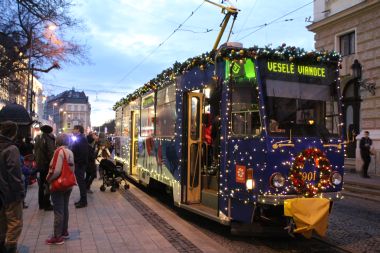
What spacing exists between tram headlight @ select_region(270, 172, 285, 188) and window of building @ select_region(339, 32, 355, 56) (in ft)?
52.9

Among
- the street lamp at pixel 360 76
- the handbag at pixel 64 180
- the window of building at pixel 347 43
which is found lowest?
the handbag at pixel 64 180

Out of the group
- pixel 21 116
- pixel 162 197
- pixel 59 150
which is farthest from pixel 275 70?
pixel 21 116

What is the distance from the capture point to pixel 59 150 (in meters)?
6.88

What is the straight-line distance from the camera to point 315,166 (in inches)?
279

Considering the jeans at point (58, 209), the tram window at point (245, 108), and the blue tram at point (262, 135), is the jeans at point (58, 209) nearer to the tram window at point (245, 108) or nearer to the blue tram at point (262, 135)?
the blue tram at point (262, 135)

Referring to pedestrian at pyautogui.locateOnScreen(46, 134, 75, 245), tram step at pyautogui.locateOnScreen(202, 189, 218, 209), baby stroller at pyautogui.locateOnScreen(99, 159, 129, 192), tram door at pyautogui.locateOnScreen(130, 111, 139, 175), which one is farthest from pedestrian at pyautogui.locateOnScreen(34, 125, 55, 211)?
tram door at pyautogui.locateOnScreen(130, 111, 139, 175)

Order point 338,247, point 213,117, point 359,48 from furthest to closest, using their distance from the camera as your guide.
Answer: point 359,48
point 213,117
point 338,247

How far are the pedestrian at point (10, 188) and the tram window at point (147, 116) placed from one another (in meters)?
6.54

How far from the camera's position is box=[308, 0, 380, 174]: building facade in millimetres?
19094

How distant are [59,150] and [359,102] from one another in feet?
54.8

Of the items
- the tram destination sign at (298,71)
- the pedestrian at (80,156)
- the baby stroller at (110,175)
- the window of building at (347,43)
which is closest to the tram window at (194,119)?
the tram destination sign at (298,71)

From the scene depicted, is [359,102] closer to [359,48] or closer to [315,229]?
[359,48]

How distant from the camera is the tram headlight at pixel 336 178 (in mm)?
7234

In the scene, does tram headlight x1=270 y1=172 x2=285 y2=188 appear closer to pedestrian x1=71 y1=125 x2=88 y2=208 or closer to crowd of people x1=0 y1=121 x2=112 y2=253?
crowd of people x1=0 y1=121 x2=112 y2=253
